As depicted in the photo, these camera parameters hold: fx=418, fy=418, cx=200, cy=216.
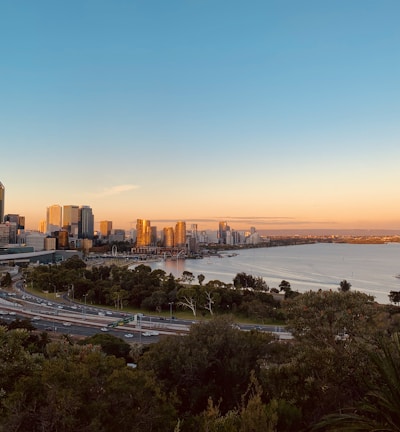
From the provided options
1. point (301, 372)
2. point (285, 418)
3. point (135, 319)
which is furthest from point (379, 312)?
point (135, 319)

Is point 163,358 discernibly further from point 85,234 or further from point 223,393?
point 85,234

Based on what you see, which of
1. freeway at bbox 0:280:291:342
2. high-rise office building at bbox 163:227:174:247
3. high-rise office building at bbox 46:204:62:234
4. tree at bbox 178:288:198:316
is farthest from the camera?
high-rise office building at bbox 46:204:62:234

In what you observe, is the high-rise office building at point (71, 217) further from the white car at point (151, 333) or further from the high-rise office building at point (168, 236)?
the white car at point (151, 333)


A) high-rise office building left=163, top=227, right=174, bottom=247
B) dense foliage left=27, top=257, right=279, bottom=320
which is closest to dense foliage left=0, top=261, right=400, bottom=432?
dense foliage left=27, top=257, right=279, bottom=320

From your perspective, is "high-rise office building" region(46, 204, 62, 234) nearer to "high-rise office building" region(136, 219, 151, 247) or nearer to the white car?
"high-rise office building" region(136, 219, 151, 247)

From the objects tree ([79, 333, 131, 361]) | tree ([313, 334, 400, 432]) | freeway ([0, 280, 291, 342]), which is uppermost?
tree ([313, 334, 400, 432])

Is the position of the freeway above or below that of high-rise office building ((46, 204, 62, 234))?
below
